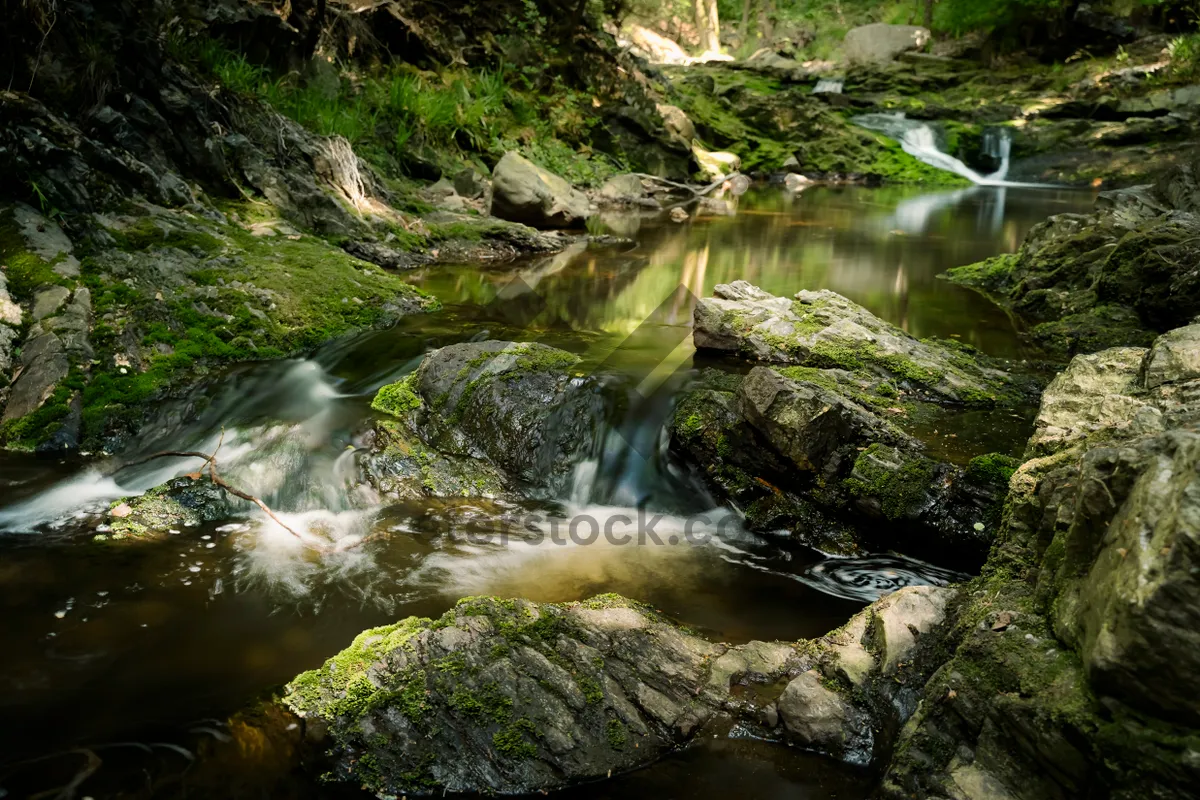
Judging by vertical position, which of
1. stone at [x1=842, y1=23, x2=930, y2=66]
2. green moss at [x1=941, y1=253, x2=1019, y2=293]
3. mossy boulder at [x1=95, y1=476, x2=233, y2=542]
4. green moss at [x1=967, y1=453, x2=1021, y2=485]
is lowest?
mossy boulder at [x1=95, y1=476, x2=233, y2=542]

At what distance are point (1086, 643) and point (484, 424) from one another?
12.1 ft

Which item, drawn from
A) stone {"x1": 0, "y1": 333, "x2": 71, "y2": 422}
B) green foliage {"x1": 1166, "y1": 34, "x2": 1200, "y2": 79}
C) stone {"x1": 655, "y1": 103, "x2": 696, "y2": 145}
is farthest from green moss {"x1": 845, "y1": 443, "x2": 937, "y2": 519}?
green foliage {"x1": 1166, "y1": 34, "x2": 1200, "y2": 79}

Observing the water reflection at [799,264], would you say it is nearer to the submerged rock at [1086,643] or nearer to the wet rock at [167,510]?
the wet rock at [167,510]

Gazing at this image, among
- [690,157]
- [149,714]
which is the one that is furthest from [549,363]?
[690,157]

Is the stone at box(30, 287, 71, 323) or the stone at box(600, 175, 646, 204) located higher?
the stone at box(600, 175, 646, 204)

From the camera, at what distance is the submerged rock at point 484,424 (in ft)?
15.6

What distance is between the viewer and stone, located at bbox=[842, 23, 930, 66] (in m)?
32.0

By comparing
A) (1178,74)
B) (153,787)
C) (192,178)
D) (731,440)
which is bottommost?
(153,787)

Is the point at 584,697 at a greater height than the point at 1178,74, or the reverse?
the point at 1178,74

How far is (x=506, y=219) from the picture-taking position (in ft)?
38.4

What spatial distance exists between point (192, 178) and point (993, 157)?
69.8ft

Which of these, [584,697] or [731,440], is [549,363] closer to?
[731,440]

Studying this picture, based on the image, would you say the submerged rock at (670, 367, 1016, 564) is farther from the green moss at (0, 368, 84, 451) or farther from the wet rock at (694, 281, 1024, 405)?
the green moss at (0, 368, 84, 451)

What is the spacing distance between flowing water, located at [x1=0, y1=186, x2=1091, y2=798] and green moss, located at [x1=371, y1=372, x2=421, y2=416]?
0.13m
